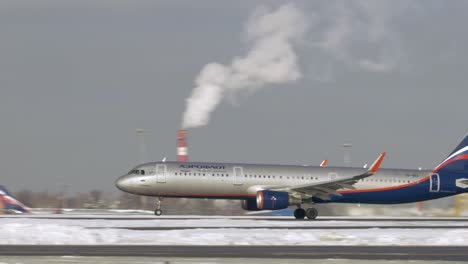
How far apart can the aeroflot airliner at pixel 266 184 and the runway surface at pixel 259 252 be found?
19.1m

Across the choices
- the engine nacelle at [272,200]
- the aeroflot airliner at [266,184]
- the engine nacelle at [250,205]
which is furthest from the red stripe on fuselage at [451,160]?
the engine nacelle at [250,205]

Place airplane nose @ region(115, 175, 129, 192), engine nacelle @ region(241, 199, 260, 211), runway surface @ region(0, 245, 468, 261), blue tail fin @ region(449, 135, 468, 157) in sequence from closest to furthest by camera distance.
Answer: runway surface @ region(0, 245, 468, 261) → engine nacelle @ region(241, 199, 260, 211) → airplane nose @ region(115, 175, 129, 192) → blue tail fin @ region(449, 135, 468, 157)

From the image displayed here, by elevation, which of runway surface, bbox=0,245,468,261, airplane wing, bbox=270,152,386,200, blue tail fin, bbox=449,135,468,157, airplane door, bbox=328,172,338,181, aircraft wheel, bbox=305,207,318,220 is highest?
blue tail fin, bbox=449,135,468,157

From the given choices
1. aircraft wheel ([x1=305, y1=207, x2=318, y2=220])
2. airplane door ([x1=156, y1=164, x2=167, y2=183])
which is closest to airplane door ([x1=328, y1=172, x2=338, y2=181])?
aircraft wheel ([x1=305, y1=207, x2=318, y2=220])

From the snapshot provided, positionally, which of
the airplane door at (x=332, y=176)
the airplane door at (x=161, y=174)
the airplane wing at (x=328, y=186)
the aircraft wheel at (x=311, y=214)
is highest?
the airplane door at (x=161, y=174)

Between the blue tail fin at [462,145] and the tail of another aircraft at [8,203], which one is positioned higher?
the blue tail fin at [462,145]

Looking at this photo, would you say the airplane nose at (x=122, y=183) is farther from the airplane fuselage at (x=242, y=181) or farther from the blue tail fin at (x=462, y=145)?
the blue tail fin at (x=462, y=145)

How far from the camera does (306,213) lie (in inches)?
1721

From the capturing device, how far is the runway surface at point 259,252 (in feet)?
68.8

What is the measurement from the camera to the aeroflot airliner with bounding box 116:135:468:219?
43.7m

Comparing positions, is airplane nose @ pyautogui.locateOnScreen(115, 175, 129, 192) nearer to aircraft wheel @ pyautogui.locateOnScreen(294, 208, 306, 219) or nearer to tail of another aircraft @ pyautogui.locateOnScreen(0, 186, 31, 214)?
aircraft wheel @ pyautogui.locateOnScreen(294, 208, 306, 219)

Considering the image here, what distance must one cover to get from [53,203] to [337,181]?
36.5 m

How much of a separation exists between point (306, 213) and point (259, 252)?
22106 mm

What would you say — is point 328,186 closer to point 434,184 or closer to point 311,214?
point 311,214
